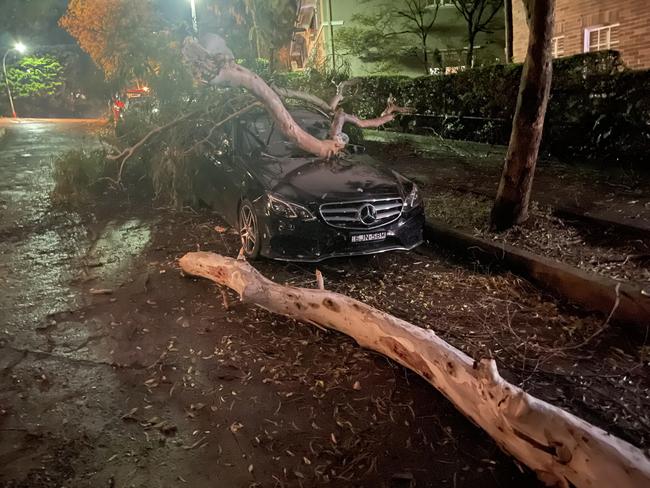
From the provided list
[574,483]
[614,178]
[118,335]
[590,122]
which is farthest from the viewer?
[590,122]

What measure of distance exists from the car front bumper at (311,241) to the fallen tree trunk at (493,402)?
95cm

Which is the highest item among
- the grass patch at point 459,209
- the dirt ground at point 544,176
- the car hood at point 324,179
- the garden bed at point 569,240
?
the car hood at point 324,179

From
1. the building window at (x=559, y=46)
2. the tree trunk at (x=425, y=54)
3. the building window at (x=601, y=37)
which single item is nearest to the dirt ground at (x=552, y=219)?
the building window at (x=601, y=37)

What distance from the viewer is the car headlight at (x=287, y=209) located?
5.67 metres

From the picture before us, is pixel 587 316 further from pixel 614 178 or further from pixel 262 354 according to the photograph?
pixel 614 178

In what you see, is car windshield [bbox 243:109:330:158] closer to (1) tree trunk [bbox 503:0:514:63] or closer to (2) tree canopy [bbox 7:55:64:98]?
(1) tree trunk [bbox 503:0:514:63]

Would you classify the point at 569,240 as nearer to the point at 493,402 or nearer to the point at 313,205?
the point at 313,205

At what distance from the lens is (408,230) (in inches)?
241

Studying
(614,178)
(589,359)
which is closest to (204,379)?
(589,359)

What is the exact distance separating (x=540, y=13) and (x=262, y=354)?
Result: 175 inches

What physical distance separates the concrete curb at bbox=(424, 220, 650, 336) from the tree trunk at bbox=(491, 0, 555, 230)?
453 millimetres

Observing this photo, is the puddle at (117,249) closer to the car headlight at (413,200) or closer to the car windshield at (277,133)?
the car windshield at (277,133)

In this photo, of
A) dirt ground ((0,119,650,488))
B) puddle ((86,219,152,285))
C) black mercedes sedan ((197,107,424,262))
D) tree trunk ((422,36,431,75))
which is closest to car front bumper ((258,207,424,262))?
black mercedes sedan ((197,107,424,262))

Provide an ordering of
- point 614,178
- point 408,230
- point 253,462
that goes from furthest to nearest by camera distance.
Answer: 1. point 614,178
2. point 408,230
3. point 253,462
